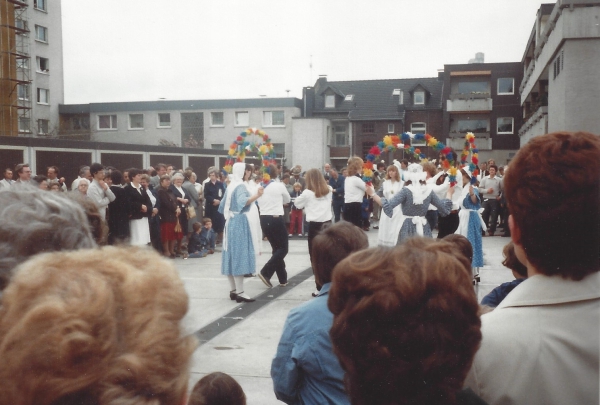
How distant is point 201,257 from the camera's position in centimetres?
1341

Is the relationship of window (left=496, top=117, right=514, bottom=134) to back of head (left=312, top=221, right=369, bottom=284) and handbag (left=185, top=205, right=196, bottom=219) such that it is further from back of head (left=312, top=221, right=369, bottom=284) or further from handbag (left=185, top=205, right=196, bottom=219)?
back of head (left=312, top=221, right=369, bottom=284)

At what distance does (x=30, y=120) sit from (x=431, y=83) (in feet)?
106

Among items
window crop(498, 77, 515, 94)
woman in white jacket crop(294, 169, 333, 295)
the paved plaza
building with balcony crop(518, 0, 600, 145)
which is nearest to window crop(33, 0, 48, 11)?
window crop(498, 77, 515, 94)

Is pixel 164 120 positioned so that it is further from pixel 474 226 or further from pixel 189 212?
pixel 474 226

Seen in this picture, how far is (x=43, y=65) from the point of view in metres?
45.3

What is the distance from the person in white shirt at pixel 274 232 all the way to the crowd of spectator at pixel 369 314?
6771 mm

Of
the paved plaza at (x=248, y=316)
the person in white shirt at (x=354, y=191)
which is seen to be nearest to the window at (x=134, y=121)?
the paved plaza at (x=248, y=316)

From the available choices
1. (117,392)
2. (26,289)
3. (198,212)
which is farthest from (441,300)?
(198,212)

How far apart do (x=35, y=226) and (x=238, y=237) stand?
702 centimetres

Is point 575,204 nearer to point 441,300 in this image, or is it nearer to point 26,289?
point 441,300

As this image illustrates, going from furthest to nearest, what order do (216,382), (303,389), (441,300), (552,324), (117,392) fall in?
(216,382) < (303,389) < (552,324) < (441,300) < (117,392)

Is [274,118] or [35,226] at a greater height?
[274,118]

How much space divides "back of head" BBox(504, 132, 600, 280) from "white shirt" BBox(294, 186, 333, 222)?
8143 millimetres

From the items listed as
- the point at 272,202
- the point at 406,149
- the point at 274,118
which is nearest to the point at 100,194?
the point at 272,202
